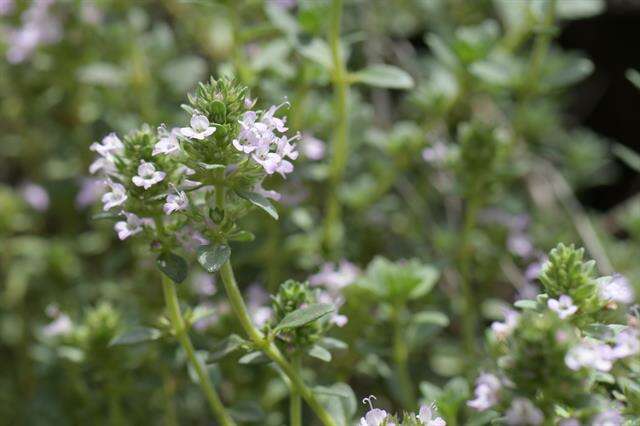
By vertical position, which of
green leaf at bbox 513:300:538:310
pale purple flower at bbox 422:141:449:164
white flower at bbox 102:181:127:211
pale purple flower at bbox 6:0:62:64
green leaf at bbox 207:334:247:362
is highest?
white flower at bbox 102:181:127:211

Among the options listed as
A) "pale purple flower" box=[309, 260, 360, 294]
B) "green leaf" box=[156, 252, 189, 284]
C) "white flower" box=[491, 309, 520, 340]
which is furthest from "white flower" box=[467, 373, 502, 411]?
"pale purple flower" box=[309, 260, 360, 294]

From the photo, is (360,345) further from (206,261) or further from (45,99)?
(45,99)

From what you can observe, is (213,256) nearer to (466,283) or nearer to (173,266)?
(173,266)

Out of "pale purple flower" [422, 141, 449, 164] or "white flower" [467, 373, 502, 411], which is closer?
"white flower" [467, 373, 502, 411]

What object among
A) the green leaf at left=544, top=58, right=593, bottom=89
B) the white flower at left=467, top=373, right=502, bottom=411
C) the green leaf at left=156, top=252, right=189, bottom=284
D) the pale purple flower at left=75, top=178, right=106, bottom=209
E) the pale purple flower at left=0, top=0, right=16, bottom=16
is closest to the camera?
the white flower at left=467, top=373, right=502, bottom=411

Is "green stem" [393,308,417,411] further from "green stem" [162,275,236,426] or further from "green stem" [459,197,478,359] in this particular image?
"green stem" [162,275,236,426]

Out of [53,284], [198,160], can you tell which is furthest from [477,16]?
[198,160]
